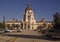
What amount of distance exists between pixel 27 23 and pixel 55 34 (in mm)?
153918

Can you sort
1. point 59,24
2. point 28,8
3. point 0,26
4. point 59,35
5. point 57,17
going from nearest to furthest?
point 59,35, point 59,24, point 57,17, point 0,26, point 28,8

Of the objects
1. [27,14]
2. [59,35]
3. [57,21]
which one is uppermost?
[27,14]

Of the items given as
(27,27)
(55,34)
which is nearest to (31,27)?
(27,27)

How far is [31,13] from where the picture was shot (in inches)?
7864

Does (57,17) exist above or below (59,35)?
above

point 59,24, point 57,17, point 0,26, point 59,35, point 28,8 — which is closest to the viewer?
point 59,35

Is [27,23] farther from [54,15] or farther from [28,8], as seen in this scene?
[54,15]

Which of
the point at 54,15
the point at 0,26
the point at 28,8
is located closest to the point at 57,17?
the point at 54,15

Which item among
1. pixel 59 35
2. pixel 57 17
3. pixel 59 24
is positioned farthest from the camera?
pixel 57 17

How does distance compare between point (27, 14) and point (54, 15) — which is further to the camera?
point (27, 14)

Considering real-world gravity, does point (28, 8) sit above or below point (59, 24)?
above

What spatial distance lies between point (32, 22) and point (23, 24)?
877 cm

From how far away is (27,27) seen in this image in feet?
645

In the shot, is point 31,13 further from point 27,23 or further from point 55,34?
point 55,34
